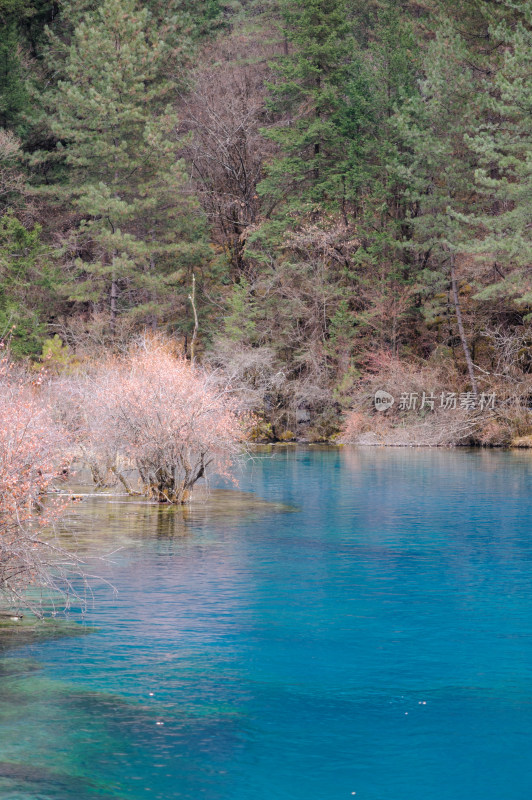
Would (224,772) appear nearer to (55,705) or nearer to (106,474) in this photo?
(55,705)

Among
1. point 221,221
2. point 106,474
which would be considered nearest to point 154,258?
point 221,221

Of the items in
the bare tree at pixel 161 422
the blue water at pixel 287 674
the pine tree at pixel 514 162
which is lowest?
the blue water at pixel 287 674

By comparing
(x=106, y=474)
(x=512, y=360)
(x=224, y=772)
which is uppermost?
(x=512, y=360)

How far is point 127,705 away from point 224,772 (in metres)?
2.01

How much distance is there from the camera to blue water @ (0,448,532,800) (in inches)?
354

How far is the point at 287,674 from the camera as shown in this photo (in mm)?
11891

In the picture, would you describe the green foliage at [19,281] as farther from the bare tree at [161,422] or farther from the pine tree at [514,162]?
the pine tree at [514,162]

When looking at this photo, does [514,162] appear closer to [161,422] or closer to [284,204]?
[284,204]

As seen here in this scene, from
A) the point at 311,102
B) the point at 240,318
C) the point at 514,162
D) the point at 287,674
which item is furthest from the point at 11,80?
the point at 287,674

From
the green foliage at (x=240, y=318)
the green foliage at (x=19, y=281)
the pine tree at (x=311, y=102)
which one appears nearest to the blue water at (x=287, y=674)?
the green foliage at (x=19, y=281)

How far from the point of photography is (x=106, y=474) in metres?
29.7

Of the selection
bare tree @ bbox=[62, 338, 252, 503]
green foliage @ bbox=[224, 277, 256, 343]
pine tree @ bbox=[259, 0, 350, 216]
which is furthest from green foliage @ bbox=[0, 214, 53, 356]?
bare tree @ bbox=[62, 338, 252, 503]

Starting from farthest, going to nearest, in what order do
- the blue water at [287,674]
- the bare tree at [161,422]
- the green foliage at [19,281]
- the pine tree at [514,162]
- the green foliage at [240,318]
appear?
the green foliage at [240,318] → the green foliage at [19,281] → the pine tree at [514,162] → the bare tree at [161,422] → the blue water at [287,674]

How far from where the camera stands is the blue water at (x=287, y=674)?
9000 mm
